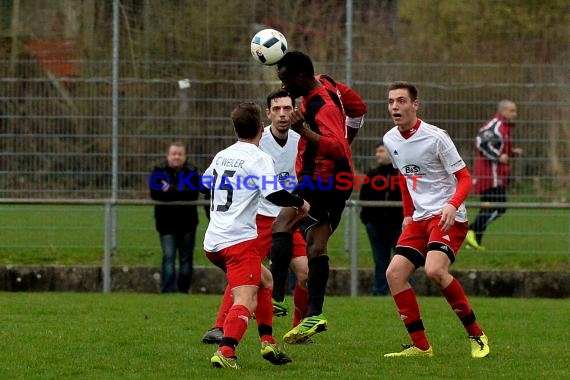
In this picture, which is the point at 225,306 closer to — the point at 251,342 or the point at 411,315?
the point at 251,342

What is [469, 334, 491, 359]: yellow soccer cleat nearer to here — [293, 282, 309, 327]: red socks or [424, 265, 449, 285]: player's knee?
[424, 265, 449, 285]: player's knee

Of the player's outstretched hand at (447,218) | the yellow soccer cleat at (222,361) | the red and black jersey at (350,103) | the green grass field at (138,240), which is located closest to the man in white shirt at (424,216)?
the player's outstretched hand at (447,218)

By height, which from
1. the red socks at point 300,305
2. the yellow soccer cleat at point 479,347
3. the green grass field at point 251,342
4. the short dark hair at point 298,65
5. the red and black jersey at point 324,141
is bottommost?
the green grass field at point 251,342

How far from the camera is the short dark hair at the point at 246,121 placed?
820 cm

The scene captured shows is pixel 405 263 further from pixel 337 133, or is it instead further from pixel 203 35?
pixel 203 35

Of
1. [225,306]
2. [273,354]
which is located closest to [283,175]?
[225,306]

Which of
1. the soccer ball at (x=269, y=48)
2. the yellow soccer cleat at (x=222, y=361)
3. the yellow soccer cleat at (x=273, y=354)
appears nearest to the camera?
the yellow soccer cleat at (x=222, y=361)

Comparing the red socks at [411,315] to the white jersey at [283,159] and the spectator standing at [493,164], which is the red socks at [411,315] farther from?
the spectator standing at [493,164]

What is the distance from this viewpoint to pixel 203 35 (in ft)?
51.3

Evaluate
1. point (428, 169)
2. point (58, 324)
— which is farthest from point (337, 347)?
point (58, 324)

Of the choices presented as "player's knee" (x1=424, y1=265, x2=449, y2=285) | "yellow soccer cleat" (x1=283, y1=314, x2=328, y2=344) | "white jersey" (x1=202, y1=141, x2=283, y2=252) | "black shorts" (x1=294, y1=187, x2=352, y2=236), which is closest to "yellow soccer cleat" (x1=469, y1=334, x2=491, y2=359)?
"player's knee" (x1=424, y1=265, x2=449, y2=285)

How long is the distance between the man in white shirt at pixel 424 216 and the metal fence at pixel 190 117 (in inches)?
254

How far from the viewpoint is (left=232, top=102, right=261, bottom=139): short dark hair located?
26.9 feet

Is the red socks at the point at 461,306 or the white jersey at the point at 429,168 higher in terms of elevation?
the white jersey at the point at 429,168
